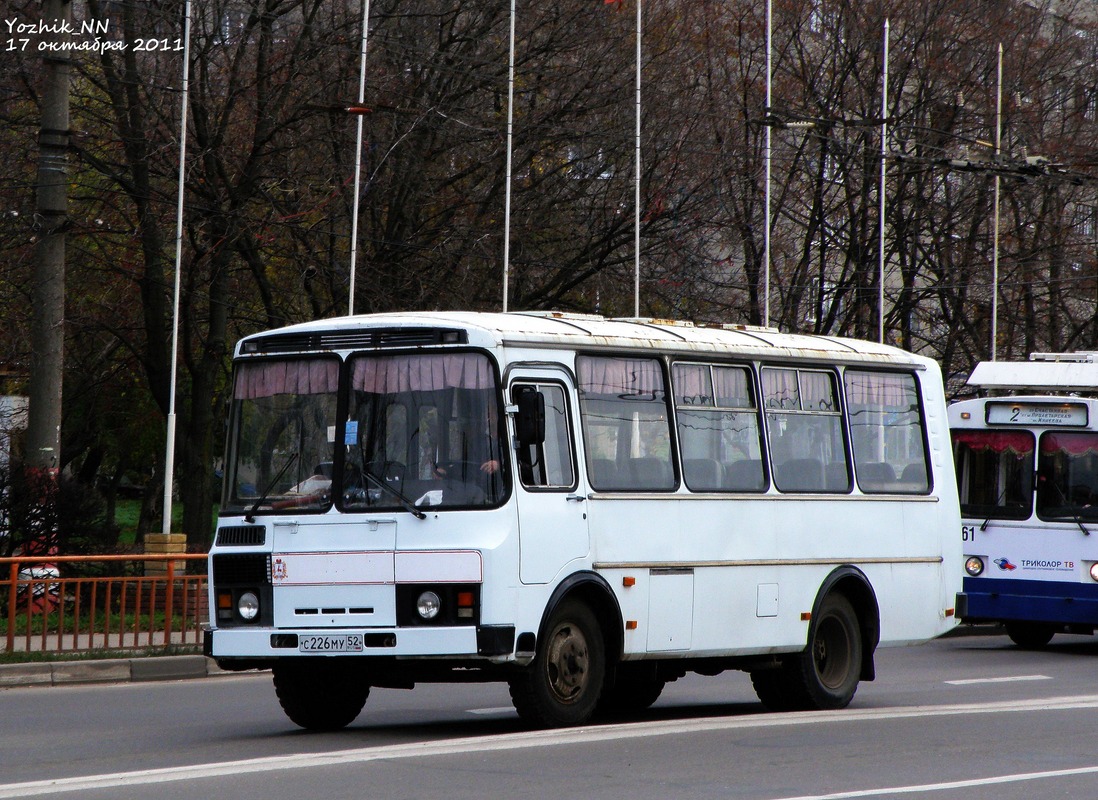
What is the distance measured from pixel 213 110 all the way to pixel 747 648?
16.2m

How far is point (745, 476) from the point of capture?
41.2 feet

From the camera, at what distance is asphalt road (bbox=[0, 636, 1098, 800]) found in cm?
854

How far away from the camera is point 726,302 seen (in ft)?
110

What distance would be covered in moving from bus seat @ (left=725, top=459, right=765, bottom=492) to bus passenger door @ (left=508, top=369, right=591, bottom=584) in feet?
5.69

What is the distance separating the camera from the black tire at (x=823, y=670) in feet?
42.6

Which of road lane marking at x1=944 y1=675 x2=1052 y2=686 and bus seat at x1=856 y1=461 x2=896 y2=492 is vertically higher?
bus seat at x1=856 y1=461 x2=896 y2=492

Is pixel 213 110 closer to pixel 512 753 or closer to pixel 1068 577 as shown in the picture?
pixel 1068 577

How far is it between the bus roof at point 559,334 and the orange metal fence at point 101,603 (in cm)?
563

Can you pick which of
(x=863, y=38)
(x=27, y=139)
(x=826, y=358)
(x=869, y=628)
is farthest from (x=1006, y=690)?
(x=863, y=38)

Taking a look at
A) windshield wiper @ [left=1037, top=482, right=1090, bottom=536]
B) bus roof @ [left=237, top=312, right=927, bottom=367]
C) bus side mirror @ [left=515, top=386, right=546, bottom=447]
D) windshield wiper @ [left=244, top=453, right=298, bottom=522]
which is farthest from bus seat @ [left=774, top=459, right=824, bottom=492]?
windshield wiper @ [left=1037, top=482, right=1090, bottom=536]

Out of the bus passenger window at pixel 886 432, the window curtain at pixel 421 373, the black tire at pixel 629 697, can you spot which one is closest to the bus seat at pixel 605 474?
the window curtain at pixel 421 373

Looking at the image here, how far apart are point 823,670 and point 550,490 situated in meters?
3.63

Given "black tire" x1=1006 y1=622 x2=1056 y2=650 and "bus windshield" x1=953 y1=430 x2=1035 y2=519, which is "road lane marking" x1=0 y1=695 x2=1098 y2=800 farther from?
"black tire" x1=1006 y1=622 x2=1056 y2=650

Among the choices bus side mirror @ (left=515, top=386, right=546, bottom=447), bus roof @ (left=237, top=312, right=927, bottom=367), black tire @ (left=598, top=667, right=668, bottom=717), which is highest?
bus roof @ (left=237, top=312, right=927, bottom=367)
